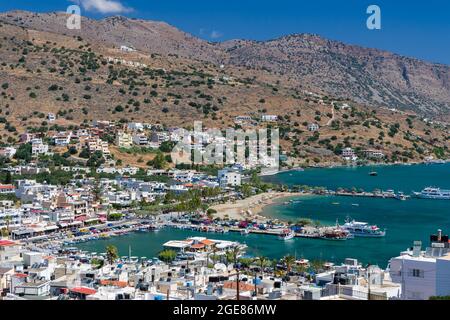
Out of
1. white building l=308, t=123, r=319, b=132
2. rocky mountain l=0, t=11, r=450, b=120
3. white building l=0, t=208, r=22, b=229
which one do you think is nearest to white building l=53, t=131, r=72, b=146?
white building l=0, t=208, r=22, b=229

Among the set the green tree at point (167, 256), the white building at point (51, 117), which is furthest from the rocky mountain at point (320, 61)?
the green tree at point (167, 256)

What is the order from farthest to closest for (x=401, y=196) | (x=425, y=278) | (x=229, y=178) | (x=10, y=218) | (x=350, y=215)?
(x=229, y=178) < (x=401, y=196) < (x=350, y=215) < (x=10, y=218) < (x=425, y=278)

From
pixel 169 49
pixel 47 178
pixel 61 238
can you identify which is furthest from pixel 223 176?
pixel 169 49

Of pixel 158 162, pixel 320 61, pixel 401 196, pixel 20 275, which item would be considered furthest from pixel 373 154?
pixel 320 61

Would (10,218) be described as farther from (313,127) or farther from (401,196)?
(313,127)

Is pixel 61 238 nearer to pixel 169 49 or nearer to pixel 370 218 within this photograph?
pixel 370 218
